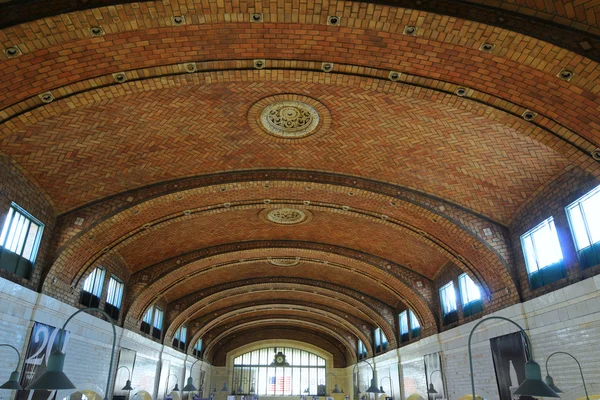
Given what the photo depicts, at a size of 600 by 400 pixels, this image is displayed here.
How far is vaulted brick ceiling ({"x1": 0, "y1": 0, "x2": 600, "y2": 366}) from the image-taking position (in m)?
7.56

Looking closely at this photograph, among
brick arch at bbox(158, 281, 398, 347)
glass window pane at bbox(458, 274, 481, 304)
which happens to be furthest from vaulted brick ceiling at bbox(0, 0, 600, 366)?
brick arch at bbox(158, 281, 398, 347)

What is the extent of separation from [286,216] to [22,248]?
374 inches

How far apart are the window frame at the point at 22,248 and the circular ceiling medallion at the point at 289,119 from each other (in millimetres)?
7425

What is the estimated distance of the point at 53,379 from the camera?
6000mm

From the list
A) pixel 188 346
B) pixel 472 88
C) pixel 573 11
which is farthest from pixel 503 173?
pixel 188 346

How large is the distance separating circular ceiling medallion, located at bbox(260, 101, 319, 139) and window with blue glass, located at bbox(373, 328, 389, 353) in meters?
21.6

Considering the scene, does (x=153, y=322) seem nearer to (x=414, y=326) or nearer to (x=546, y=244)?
(x=414, y=326)

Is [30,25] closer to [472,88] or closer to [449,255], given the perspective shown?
[472,88]

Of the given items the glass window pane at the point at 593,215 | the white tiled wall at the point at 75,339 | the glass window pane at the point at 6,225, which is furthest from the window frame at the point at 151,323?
the glass window pane at the point at 593,215

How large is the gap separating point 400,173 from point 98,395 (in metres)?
14.3

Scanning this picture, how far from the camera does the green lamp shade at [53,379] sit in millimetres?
5875

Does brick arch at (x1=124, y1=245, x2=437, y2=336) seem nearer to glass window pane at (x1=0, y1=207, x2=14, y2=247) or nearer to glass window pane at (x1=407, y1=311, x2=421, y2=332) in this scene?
glass window pane at (x1=407, y1=311, x2=421, y2=332)

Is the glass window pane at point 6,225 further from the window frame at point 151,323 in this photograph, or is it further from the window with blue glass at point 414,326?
the window with blue glass at point 414,326

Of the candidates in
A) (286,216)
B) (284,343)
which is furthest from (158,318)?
(284,343)
